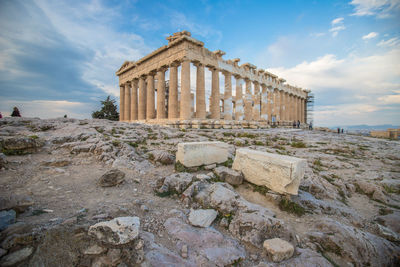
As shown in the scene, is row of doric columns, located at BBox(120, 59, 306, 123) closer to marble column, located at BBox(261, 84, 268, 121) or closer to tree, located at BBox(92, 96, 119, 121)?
marble column, located at BBox(261, 84, 268, 121)

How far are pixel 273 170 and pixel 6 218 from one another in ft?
14.6

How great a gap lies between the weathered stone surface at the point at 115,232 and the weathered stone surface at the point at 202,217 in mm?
982

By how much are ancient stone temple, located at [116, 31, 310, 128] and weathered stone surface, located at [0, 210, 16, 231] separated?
13.1 meters

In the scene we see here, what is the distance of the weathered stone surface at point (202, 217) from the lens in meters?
2.81

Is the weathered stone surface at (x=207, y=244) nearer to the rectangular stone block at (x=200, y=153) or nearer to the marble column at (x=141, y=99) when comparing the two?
the rectangular stone block at (x=200, y=153)

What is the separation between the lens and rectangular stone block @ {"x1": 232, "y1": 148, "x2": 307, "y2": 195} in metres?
3.54

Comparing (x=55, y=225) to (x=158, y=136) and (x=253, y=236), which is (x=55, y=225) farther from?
(x=158, y=136)

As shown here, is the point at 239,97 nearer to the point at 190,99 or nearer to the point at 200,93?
the point at 200,93

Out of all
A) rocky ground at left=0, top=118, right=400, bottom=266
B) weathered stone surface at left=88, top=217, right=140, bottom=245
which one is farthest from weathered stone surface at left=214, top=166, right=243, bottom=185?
weathered stone surface at left=88, top=217, right=140, bottom=245

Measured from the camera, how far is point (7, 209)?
2336mm

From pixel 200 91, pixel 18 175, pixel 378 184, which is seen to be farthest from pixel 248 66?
pixel 18 175

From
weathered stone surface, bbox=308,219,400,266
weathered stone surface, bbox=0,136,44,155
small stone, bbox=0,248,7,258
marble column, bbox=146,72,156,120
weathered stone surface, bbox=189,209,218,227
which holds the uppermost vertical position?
marble column, bbox=146,72,156,120

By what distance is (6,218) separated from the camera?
6.98ft

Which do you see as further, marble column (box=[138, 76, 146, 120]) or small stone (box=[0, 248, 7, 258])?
marble column (box=[138, 76, 146, 120])
